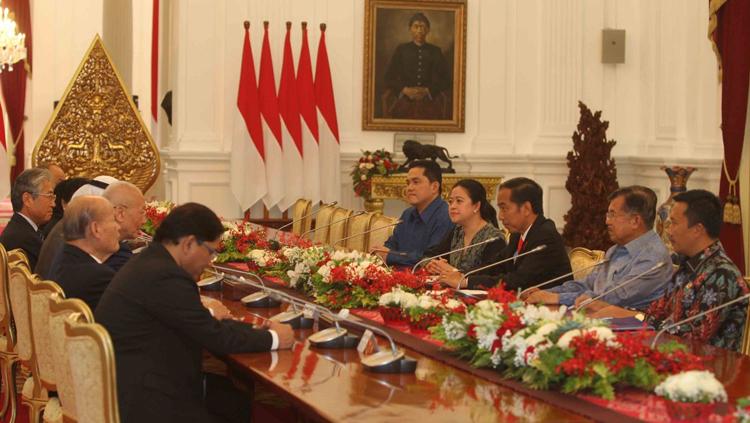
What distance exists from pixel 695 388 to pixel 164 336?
1717 millimetres

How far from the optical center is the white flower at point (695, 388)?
9.65ft

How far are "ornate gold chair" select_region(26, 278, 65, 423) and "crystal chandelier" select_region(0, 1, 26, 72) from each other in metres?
10.5

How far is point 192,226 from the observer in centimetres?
390

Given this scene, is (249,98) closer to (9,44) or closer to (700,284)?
(9,44)

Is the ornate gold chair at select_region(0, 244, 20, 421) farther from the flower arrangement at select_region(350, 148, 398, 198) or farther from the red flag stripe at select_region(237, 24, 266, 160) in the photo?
the red flag stripe at select_region(237, 24, 266, 160)

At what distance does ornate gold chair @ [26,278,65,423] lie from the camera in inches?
162

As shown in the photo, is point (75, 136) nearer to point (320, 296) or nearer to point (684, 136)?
point (684, 136)

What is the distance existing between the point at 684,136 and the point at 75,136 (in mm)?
5608

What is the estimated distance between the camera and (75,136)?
10617 millimetres

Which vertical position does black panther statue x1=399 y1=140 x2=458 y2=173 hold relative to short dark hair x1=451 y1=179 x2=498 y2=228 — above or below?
above

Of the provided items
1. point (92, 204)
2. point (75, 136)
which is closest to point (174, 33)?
point (75, 136)

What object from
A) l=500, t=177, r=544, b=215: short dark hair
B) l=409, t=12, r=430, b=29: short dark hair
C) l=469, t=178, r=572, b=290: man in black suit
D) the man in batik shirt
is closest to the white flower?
the man in batik shirt

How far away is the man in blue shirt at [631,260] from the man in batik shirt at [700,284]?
0.84 feet

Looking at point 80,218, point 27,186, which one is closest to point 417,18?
point 27,186
